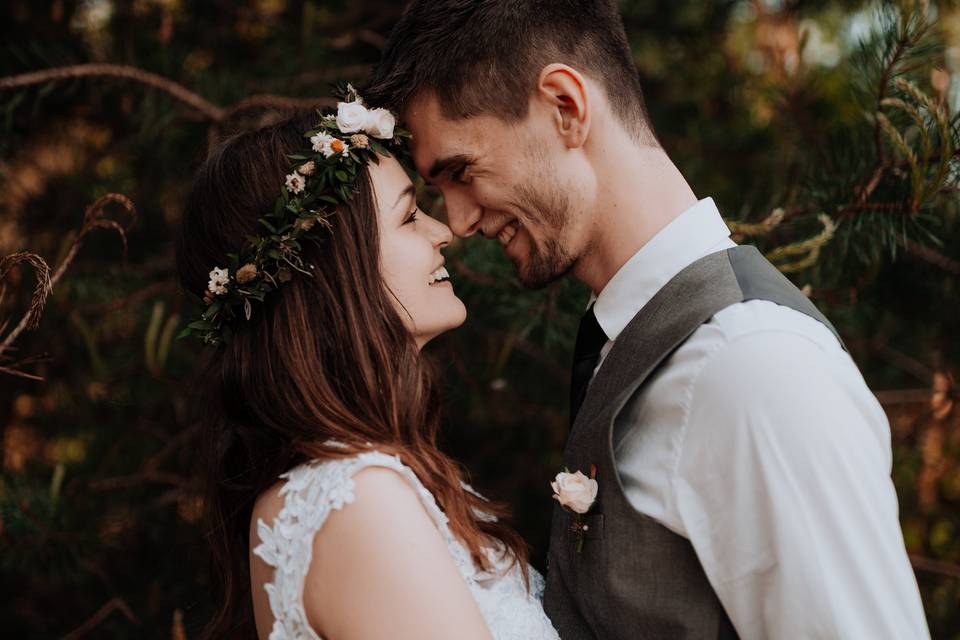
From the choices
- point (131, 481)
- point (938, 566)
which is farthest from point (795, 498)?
point (131, 481)

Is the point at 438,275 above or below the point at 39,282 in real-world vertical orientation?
below

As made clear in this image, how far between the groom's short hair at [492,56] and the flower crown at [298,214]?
15 cm

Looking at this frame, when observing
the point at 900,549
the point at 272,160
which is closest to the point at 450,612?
the point at 900,549

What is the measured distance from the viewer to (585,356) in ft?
6.11

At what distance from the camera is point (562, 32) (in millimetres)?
1817

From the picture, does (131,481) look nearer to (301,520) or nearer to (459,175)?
(301,520)

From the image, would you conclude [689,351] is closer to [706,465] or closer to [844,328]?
[706,465]

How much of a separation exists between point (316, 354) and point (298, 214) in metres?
0.28

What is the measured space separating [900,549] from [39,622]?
8.78ft

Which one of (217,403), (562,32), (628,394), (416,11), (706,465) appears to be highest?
(416,11)

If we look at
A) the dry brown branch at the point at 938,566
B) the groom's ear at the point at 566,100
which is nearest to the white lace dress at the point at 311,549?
the groom's ear at the point at 566,100

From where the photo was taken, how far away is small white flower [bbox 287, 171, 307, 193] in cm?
166

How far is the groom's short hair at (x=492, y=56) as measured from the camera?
5.85ft

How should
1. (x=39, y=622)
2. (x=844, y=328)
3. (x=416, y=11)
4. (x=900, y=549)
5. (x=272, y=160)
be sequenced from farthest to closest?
(x=39, y=622)
(x=844, y=328)
(x=416, y=11)
(x=272, y=160)
(x=900, y=549)
